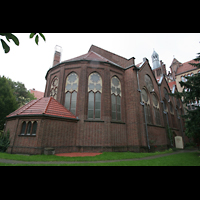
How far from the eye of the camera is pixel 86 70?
1530 centimetres

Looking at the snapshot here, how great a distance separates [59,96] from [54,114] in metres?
3.75

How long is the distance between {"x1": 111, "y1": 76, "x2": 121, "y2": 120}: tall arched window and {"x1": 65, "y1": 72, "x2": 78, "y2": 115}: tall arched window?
4.46 m

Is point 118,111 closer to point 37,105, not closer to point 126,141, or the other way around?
point 126,141

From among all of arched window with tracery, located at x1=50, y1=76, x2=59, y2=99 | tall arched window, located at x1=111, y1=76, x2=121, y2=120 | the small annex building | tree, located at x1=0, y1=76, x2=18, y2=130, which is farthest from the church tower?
tree, located at x1=0, y1=76, x2=18, y2=130

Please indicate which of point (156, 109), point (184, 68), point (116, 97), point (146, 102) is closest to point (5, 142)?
point (116, 97)

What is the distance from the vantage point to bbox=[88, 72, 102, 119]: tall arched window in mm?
13977

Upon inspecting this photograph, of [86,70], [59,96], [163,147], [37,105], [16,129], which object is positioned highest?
[86,70]

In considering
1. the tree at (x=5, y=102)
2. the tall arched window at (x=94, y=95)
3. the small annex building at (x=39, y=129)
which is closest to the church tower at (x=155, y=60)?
the tall arched window at (x=94, y=95)

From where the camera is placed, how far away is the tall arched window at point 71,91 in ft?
47.5

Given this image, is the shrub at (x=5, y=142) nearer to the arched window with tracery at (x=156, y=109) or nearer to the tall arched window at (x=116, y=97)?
the tall arched window at (x=116, y=97)

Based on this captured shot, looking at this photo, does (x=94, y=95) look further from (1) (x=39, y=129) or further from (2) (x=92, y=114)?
(1) (x=39, y=129)

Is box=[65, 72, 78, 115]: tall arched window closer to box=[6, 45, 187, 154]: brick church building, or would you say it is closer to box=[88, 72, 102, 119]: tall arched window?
box=[6, 45, 187, 154]: brick church building

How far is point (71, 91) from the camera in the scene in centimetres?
1506
